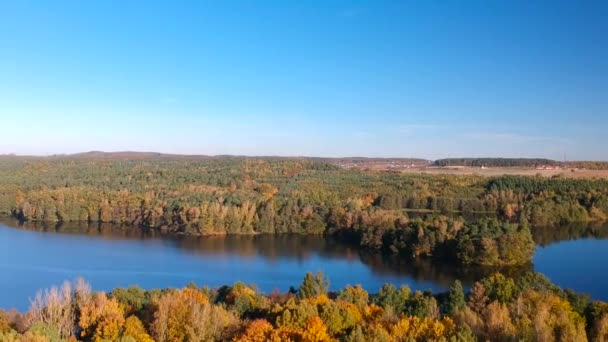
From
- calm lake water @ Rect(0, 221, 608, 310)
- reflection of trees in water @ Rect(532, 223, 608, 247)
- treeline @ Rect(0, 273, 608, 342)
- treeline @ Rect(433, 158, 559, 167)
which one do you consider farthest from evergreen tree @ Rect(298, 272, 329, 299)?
treeline @ Rect(433, 158, 559, 167)

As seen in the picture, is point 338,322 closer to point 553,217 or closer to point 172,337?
point 172,337

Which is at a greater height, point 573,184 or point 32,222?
point 573,184

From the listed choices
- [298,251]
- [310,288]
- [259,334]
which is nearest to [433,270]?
[298,251]

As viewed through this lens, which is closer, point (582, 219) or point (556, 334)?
point (556, 334)

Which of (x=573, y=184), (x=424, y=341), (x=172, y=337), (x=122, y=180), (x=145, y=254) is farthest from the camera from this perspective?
(x=122, y=180)

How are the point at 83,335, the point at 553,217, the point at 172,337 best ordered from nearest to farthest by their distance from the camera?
1. the point at 172,337
2. the point at 83,335
3. the point at 553,217

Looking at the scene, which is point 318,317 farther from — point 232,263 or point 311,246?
point 311,246

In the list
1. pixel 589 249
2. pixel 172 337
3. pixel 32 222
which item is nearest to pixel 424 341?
pixel 172 337

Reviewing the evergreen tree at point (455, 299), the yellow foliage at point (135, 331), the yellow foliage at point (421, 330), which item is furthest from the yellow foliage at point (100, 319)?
the evergreen tree at point (455, 299)
